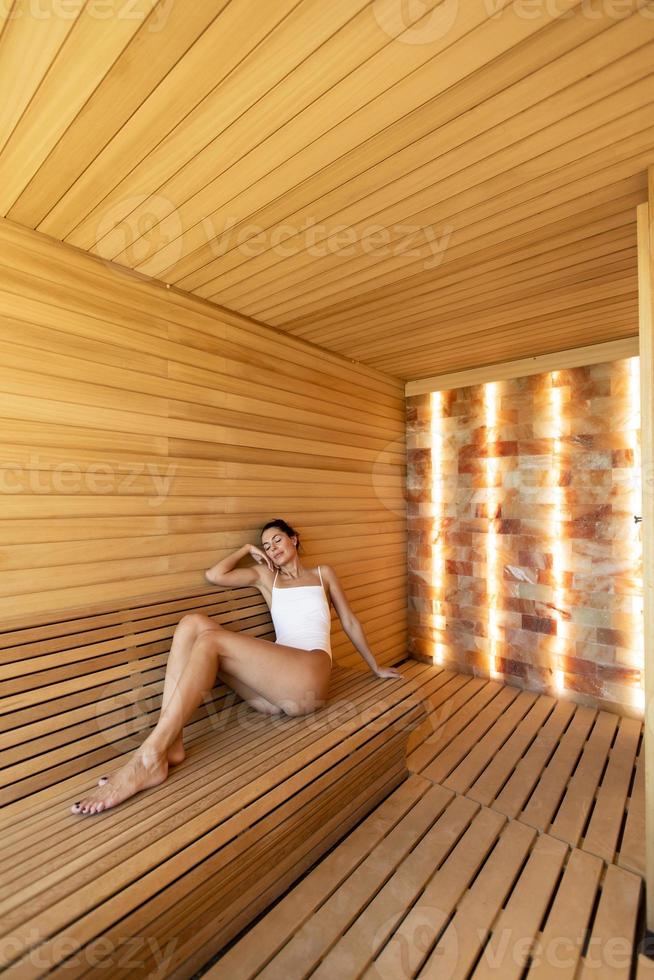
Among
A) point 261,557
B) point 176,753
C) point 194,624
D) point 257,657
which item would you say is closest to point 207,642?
point 194,624

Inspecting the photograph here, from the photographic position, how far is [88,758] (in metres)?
1.76

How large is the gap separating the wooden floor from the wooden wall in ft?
4.16

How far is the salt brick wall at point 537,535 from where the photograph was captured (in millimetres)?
2988

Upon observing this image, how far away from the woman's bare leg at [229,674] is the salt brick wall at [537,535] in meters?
1.79

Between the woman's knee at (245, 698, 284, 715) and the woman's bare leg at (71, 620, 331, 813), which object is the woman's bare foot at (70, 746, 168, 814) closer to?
the woman's bare leg at (71, 620, 331, 813)

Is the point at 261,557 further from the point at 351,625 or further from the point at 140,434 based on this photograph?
the point at 140,434

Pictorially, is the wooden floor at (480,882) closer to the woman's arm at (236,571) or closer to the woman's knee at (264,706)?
the woman's knee at (264,706)

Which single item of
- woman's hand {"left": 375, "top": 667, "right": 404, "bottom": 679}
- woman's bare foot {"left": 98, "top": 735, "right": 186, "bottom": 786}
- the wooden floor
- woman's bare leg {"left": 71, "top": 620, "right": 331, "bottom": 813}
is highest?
woman's bare leg {"left": 71, "top": 620, "right": 331, "bottom": 813}

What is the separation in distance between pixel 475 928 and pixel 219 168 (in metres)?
2.45

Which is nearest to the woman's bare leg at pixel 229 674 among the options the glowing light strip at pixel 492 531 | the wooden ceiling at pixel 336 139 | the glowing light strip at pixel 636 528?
the wooden ceiling at pixel 336 139

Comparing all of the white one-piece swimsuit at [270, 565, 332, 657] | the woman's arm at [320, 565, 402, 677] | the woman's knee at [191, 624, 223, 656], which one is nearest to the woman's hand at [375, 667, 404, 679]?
the woman's arm at [320, 565, 402, 677]

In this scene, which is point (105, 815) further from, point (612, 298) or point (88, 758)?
point (612, 298)

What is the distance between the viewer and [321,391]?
3.13 meters

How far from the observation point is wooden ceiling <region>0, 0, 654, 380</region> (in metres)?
1.03
